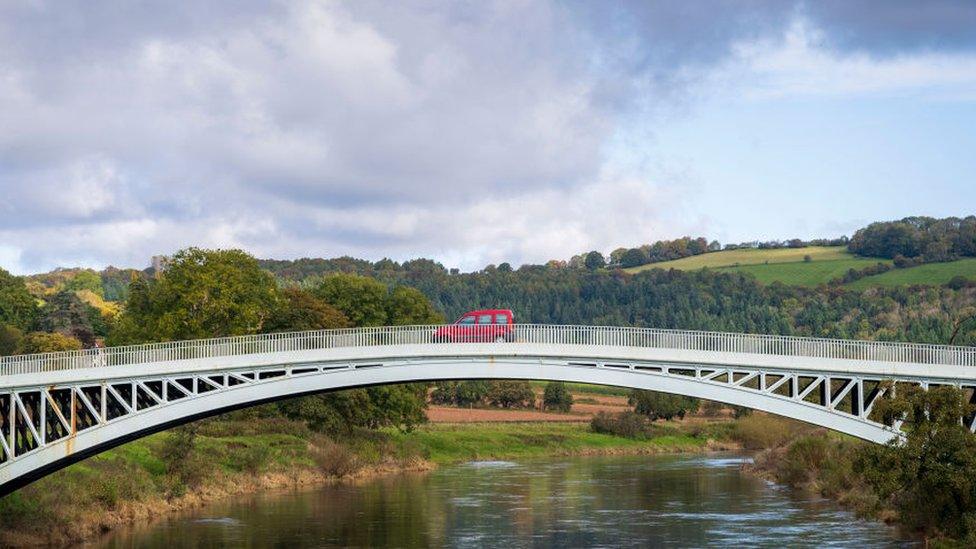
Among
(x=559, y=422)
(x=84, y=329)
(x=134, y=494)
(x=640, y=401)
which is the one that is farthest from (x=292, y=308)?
(x=84, y=329)

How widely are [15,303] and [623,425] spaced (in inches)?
2559

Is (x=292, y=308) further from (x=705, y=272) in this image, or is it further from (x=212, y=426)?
(x=705, y=272)

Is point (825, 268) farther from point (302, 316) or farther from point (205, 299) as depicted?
point (205, 299)

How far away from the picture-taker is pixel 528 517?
6191 cm

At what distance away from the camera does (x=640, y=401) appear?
12269 centimetres

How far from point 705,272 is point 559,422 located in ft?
259

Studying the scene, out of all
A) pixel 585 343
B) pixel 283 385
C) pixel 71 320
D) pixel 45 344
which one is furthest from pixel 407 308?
pixel 71 320

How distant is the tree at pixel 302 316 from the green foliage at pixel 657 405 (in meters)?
39.1

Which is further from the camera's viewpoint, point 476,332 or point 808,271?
point 808,271

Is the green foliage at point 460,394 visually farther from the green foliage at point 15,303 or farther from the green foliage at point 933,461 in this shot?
the green foliage at point 933,461

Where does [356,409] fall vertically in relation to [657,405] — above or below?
above

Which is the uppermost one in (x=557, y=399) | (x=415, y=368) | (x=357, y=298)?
(x=357, y=298)

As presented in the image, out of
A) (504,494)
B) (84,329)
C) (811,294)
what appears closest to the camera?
(504,494)

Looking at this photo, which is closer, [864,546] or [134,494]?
[864,546]
